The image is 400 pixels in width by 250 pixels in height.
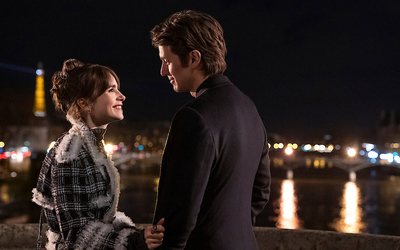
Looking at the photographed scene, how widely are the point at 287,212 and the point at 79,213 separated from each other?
2585 centimetres

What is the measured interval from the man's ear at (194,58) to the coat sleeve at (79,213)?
817 millimetres

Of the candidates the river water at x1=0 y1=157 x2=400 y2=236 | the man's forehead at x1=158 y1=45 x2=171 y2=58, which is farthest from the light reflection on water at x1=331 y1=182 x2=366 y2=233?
the man's forehead at x1=158 y1=45 x2=171 y2=58

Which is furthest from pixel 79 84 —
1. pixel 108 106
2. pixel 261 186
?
pixel 261 186

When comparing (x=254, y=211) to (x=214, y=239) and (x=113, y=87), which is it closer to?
(x=214, y=239)

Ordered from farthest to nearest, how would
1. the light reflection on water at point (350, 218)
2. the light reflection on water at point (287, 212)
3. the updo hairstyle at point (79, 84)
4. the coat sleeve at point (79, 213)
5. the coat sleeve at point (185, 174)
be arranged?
1. the light reflection on water at point (287, 212)
2. the light reflection on water at point (350, 218)
3. the updo hairstyle at point (79, 84)
4. the coat sleeve at point (79, 213)
5. the coat sleeve at point (185, 174)

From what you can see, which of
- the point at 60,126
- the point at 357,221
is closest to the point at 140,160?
the point at 60,126

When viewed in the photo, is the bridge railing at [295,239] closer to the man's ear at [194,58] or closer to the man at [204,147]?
the man at [204,147]

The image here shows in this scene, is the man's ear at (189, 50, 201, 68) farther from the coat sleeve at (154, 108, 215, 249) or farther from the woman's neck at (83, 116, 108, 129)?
the woman's neck at (83, 116, 108, 129)

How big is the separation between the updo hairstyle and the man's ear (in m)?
0.71

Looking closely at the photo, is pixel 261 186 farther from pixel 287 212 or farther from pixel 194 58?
pixel 287 212

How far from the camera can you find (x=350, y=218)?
24469 mm

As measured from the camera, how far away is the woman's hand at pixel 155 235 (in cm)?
143

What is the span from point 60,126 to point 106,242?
282ft

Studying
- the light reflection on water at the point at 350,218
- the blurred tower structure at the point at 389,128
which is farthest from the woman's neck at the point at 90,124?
the blurred tower structure at the point at 389,128
